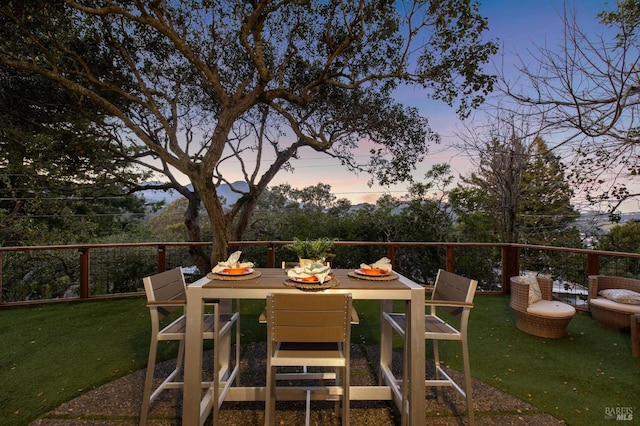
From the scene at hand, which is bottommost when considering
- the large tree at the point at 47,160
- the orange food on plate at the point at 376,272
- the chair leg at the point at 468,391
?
the chair leg at the point at 468,391

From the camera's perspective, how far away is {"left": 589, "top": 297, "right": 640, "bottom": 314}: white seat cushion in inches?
138

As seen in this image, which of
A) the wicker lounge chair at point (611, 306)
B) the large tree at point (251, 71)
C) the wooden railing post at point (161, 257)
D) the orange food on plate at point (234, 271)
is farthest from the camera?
the wooden railing post at point (161, 257)

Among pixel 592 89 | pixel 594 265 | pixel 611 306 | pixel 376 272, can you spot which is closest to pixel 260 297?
pixel 376 272

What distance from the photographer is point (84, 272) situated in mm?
4945

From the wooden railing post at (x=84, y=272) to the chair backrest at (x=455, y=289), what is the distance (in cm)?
533

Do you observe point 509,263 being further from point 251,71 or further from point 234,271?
point 251,71

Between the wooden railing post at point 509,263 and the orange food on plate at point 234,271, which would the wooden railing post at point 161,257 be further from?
the wooden railing post at point 509,263

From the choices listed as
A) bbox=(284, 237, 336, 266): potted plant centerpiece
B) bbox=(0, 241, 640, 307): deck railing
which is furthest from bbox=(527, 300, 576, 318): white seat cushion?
bbox=(284, 237, 336, 266): potted plant centerpiece

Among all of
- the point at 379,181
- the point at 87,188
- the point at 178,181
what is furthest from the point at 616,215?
the point at 87,188

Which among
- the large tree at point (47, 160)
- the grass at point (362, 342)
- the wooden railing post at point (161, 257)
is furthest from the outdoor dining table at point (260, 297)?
the large tree at point (47, 160)

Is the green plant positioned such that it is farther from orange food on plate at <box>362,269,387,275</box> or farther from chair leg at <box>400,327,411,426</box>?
chair leg at <box>400,327,411,426</box>

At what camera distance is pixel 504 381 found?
101 inches

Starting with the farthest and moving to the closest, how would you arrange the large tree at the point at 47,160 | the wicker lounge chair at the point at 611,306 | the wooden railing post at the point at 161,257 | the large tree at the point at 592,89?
the large tree at the point at 47,160 → the wooden railing post at the point at 161,257 → the wicker lounge chair at the point at 611,306 → the large tree at the point at 592,89

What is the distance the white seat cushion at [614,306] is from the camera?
350 centimetres
